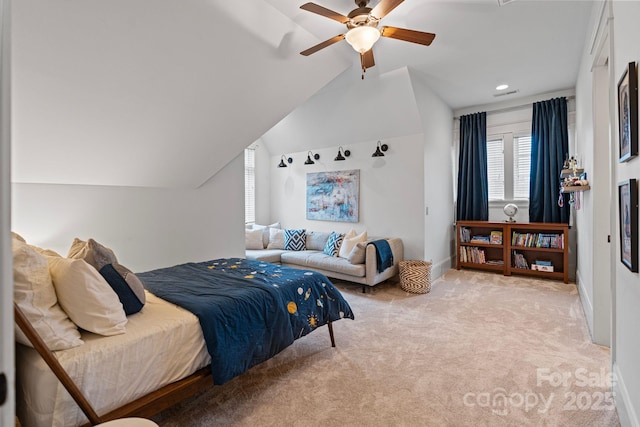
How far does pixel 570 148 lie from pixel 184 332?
559 cm

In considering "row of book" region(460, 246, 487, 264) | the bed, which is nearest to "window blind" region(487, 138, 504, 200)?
"row of book" region(460, 246, 487, 264)

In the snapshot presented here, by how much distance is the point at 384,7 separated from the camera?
208 centimetres

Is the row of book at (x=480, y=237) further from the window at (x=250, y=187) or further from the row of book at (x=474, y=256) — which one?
the window at (x=250, y=187)

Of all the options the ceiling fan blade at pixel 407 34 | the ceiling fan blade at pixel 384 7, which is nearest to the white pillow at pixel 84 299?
the ceiling fan blade at pixel 384 7

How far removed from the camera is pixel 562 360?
2395mm

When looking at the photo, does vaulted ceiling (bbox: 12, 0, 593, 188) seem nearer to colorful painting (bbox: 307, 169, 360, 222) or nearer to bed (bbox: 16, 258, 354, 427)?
bed (bbox: 16, 258, 354, 427)

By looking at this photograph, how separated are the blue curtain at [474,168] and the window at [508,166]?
0.57ft

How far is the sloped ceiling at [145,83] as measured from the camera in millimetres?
1802

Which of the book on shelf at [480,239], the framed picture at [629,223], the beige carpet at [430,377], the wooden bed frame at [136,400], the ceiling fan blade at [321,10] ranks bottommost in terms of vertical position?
the beige carpet at [430,377]

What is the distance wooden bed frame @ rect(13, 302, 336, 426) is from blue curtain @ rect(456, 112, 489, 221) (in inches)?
194

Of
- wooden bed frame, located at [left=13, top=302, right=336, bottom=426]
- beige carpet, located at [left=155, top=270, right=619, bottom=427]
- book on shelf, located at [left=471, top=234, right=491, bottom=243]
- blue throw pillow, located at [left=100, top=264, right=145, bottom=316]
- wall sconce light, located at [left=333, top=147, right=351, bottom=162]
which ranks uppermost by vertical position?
wall sconce light, located at [left=333, top=147, right=351, bottom=162]

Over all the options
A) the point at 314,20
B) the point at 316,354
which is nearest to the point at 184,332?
the point at 316,354

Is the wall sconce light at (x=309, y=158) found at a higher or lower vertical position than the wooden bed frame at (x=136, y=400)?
higher

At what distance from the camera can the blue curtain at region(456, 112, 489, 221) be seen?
5.29 m
